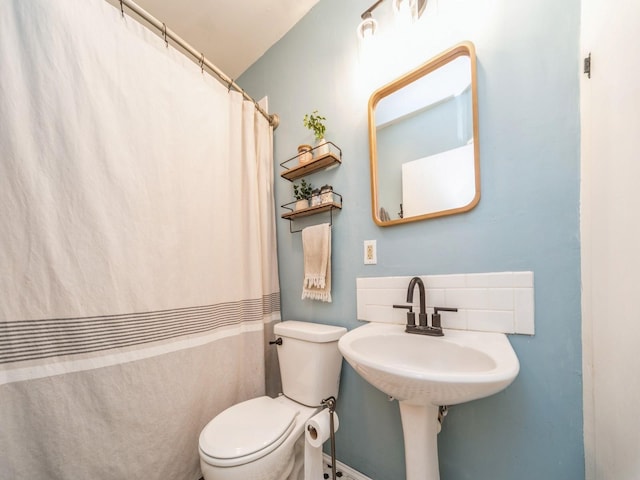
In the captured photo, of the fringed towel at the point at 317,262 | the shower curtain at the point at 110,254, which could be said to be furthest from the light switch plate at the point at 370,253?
the shower curtain at the point at 110,254

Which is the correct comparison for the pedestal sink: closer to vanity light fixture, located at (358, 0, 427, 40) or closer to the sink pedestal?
the sink pedestal

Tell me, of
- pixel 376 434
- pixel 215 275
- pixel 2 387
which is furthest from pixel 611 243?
pixel 2 387

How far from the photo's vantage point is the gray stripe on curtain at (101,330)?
66 centimetres

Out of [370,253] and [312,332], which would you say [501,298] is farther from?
[312,332]

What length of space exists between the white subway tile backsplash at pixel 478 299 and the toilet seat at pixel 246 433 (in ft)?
1.90

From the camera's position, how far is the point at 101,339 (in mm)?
793

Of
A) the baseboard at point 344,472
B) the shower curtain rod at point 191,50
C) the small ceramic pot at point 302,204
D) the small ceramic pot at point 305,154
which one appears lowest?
the baseboard at point 344,472

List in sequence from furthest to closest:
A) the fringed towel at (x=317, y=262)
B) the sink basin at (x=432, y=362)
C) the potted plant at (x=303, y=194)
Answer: the potted plant at (x=303, y=194)
the fringed towel at (x=317, y=262)
the sink basin at (x=432, y=362)

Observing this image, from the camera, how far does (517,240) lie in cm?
77

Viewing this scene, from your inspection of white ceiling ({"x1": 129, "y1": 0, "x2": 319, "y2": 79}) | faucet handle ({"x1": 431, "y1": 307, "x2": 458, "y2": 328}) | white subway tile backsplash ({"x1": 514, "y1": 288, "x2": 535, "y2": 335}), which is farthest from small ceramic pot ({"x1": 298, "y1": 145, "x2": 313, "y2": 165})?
white subway tile backsplash ({"x1": 514, "y1": 288, "x2": 535, "y2": 335})

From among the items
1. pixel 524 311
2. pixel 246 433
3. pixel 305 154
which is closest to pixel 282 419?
pixel 246 433

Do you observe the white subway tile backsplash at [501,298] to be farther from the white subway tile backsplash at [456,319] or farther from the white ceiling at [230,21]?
the white ceiling at [230,21]

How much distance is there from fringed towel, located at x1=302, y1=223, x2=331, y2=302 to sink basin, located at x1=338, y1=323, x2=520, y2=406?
0.30m

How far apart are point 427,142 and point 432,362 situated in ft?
2.76
